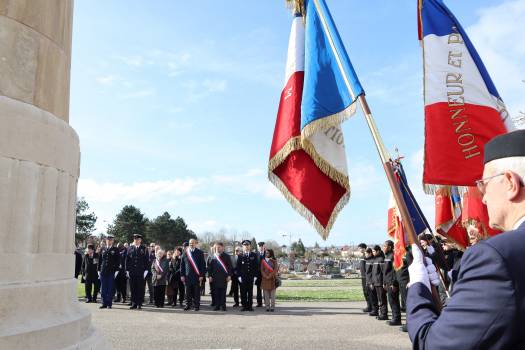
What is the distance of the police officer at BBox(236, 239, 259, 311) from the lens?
13906 millimetres

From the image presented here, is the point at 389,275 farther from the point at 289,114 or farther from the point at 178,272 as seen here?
the point at 289,114

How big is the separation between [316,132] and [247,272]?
402 inches

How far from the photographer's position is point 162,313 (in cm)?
1271

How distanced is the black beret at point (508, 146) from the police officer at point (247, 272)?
12380 millimetres

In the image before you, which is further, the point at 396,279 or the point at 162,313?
the point at 162,313

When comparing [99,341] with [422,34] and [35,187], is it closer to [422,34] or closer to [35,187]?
[35,187]

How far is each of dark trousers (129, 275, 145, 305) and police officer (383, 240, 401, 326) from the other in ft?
23.0

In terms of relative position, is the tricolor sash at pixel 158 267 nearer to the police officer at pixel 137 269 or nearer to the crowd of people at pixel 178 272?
the crowd of people at pixel 178 272

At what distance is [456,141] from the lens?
459cm

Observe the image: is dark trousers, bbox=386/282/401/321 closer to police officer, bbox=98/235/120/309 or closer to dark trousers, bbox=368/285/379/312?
dark trousers, bbox=368/285/379/312

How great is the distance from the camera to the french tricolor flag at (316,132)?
15.1 feet

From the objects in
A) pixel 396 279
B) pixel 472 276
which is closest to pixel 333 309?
pixel 396 279

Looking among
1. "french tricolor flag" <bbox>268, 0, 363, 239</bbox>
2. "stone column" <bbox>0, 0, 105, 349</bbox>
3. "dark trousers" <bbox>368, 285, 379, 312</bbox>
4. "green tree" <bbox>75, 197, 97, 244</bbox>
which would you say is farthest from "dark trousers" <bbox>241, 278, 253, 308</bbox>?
"green tree" <bbox>75, 197, 97, 244</bbox>

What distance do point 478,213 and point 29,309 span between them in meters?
4.97
